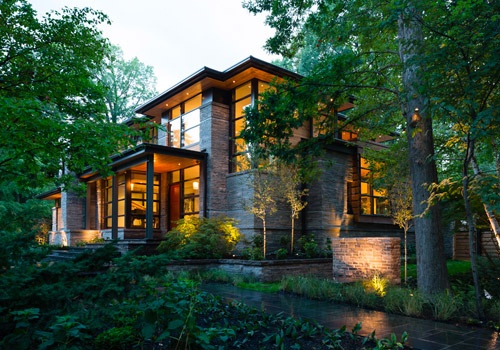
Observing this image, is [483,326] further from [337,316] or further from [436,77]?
[436,77]

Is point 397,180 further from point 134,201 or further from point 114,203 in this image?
point 134,201

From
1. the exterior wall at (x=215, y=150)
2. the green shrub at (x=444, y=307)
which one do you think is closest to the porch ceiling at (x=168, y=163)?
the exterior wall at (x=215, y=150)

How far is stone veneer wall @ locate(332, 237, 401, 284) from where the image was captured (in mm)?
9219

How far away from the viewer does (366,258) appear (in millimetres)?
9695

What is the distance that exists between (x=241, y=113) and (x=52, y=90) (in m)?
7.82

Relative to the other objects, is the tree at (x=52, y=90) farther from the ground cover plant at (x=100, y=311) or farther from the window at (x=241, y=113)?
the window at (x=241, y=113)

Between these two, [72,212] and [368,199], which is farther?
[72,212]

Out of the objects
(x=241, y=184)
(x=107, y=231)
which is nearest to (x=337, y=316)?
(x=241, y=184)

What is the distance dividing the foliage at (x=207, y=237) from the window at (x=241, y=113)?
236 centimetres

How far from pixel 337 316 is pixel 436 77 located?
4113 millimetres

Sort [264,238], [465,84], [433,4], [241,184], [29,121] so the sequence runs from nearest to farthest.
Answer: [433,4] → [465,84] → [29,121] → [264,238] → [241,184]

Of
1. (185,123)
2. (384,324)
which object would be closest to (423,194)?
(384,324)

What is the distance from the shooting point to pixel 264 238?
42.9ft

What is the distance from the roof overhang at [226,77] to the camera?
14109mm
